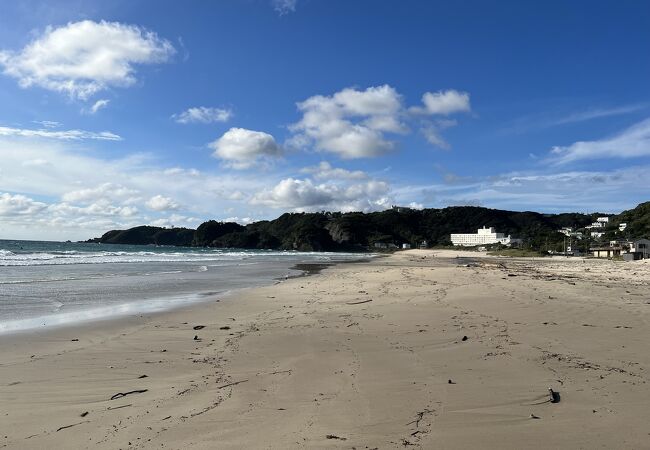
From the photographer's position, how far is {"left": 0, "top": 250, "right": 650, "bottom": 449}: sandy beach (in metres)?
4.14

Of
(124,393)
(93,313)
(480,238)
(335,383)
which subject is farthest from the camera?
(480,238)

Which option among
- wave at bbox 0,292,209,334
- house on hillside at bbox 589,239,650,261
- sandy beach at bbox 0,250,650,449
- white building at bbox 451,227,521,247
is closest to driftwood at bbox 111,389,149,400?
sandy beach at bbox 0,250,650,449

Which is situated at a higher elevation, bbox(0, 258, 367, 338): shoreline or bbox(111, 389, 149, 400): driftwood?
bbox(111, 389, 149, 400): driftwood

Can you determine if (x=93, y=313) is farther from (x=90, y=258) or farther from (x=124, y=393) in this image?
(x=90, y=258)

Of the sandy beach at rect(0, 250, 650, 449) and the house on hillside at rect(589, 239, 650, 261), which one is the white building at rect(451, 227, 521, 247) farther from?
the sandy beach at rect(0, 250, 650, 449)

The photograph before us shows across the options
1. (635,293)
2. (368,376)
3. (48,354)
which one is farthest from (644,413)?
(635,293)

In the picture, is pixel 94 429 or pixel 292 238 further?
pixel 292 238

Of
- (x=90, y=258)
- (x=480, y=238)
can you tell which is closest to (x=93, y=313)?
(x=90, y=258)

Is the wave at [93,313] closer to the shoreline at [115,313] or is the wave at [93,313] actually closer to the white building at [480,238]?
the shoreline at [115,313]

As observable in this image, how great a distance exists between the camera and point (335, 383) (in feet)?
18.6

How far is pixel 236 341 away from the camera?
27.8ft

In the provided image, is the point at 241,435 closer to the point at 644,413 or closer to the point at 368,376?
the point at 368,376

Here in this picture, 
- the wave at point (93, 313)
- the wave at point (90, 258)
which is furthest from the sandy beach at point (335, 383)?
the wave at point (90, 258)

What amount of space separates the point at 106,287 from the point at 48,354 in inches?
508
